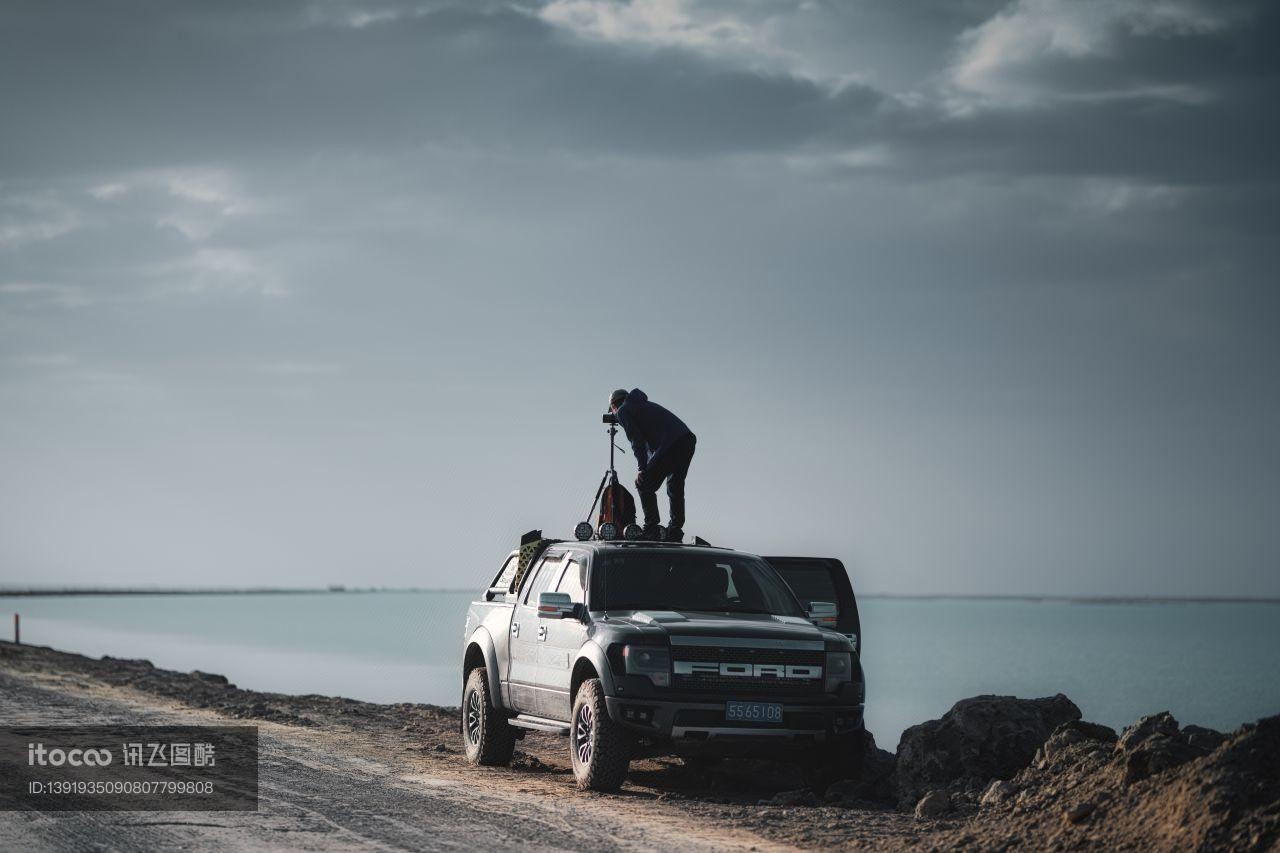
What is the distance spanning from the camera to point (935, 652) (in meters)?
66.5

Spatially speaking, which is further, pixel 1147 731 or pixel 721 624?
pixel 721 624

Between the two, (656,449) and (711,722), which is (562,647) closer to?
(711,722)

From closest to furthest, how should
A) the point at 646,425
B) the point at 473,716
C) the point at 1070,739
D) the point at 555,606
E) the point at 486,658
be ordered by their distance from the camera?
the point at 1070,739 < the point at 555,606 < the point at 486,658 < the point at 473,716 < the point at 646,425

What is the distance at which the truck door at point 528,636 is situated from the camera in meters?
13.0

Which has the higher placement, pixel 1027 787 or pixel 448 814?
pixel 1027 787

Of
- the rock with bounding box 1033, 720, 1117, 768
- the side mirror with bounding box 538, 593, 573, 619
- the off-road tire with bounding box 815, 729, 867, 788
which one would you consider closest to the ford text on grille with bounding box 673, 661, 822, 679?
the off-road tire with bounding box 815, 729, 867, 788

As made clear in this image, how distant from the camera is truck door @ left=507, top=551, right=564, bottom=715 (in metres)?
13.0

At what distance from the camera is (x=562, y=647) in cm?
1234

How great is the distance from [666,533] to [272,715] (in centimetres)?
840

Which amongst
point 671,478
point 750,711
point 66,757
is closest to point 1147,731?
point 750,711

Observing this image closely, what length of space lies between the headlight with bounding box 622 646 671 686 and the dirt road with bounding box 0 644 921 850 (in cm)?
99

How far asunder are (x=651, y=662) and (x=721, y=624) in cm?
66

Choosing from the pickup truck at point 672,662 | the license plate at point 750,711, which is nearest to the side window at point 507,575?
the pickup truck at point 672,662

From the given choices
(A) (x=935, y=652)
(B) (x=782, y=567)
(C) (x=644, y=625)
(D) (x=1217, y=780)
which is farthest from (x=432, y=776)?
(A) (x=935, y=652)
